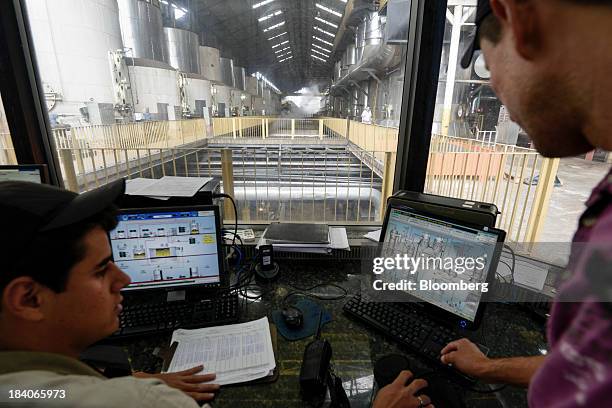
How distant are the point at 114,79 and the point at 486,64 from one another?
219 inches

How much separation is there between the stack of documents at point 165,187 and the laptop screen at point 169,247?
12 centimetres

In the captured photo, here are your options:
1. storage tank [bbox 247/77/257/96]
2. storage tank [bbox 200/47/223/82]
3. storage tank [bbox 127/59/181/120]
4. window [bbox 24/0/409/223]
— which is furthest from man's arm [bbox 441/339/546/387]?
storage tank [bbox 247/77/257/96]

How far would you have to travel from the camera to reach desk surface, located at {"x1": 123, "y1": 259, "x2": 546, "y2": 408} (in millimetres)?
798

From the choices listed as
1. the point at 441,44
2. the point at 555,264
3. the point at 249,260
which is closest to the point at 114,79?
the point at 249,260

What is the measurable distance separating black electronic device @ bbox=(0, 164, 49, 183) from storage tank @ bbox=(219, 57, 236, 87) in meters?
7.63

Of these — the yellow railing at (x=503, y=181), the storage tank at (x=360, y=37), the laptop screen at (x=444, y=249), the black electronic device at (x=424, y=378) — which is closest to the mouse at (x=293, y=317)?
the black electronic device at (x=424, y=378)

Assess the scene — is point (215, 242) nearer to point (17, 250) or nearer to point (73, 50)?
point (17, 250)

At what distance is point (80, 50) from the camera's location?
4.04m

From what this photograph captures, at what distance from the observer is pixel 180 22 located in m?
5.32

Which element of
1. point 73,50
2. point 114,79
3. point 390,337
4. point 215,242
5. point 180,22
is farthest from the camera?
point 180,22

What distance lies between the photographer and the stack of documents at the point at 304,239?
1414 mm

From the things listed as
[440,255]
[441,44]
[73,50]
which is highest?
[73,50]

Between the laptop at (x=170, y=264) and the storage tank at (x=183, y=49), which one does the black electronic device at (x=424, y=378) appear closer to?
the laptop at (x=170, y=264)

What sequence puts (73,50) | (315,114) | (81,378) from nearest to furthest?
(81,378) → (73,50) → (315,114)
